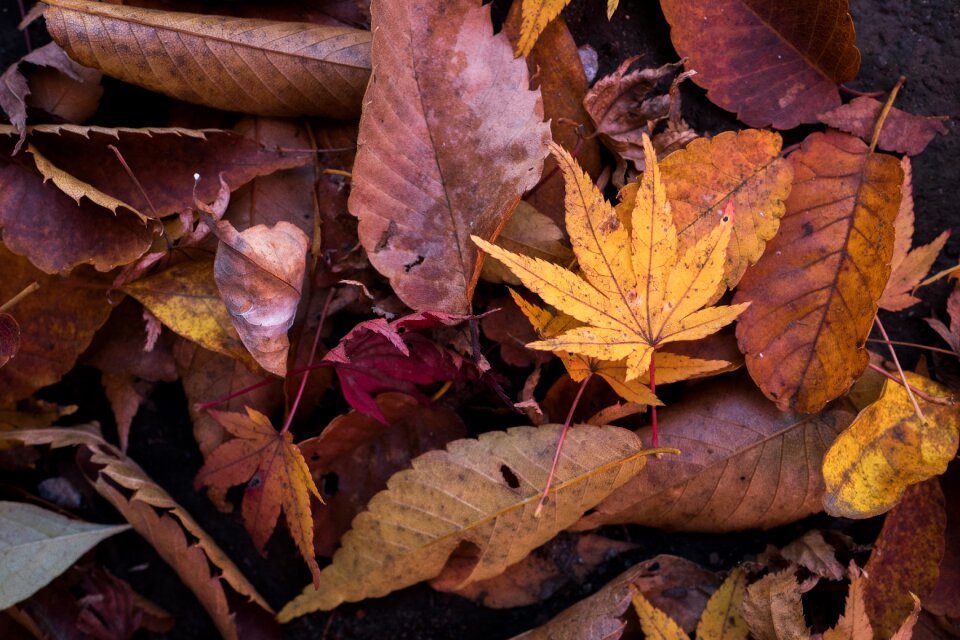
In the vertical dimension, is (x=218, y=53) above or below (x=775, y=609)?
above

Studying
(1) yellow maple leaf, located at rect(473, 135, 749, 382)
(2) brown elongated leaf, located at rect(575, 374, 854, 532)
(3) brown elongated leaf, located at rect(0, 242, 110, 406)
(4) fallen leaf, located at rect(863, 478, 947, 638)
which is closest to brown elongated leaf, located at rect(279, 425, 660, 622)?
(2) brown elongated leaf, located at rect(575, 374, 854, 532)

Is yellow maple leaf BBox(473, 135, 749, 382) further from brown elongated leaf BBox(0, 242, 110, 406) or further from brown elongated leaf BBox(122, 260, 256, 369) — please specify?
brown elongated leaf BBox(0, 242, 110, 406)

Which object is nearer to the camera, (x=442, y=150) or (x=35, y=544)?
(x=442, y=150)

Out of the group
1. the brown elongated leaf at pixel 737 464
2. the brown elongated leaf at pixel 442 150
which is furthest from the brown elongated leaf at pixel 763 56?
the brown elongated leaf at pixel 737 464

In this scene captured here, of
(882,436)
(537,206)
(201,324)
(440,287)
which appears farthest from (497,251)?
(882,436)

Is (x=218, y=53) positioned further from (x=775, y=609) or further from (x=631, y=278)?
(x=775, y=609)

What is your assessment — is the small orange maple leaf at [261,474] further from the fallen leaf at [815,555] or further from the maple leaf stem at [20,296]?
the fallen leaf at [815,555]

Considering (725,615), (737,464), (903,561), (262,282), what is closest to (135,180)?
(262,282)
